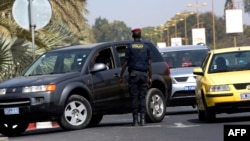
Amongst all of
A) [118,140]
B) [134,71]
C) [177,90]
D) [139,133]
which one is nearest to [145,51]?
[134,71]

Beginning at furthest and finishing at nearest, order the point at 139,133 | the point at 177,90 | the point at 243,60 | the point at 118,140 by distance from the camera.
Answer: the point at 177,90, the point at 243,60, the point at 139,133, the point at 118,140

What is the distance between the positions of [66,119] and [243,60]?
412 cm

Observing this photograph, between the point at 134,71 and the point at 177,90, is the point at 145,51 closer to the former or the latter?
the point at 134,71

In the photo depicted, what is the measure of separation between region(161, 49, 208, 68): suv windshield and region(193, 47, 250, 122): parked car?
16.8 ft

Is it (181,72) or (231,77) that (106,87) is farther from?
(181,72)

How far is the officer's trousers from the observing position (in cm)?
1464

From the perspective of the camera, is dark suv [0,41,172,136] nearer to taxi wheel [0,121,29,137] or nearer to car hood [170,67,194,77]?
taxi wheel [0,121,29,137]

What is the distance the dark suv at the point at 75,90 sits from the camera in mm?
13930

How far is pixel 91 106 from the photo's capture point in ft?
48.1
